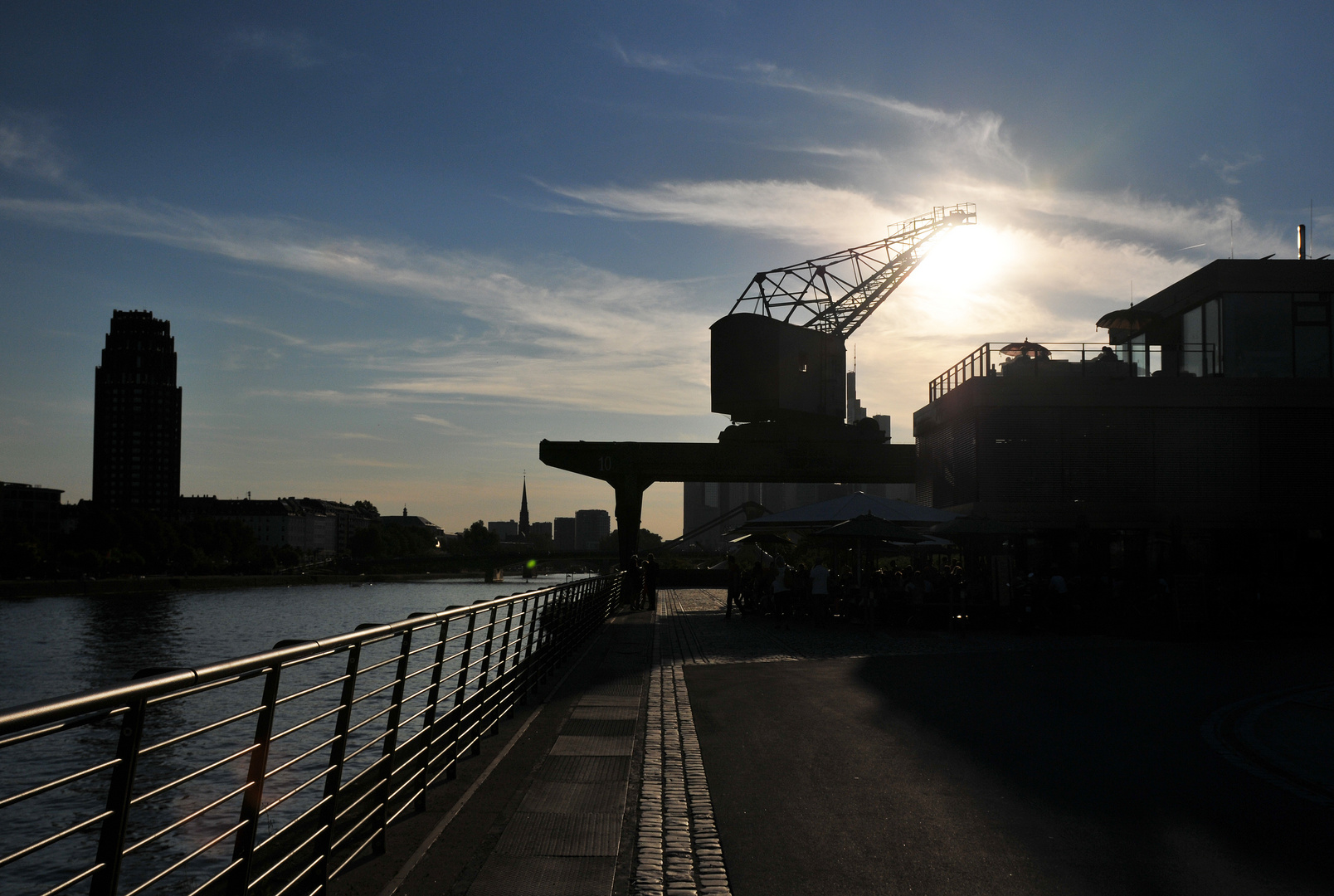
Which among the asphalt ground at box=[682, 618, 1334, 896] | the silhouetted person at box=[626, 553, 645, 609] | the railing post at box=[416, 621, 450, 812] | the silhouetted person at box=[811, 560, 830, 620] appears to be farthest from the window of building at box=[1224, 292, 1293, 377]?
the railing post at box=[416, 621, 450, 812]

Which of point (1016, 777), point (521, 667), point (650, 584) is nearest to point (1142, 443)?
point (650, 584)

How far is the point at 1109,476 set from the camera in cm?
3116

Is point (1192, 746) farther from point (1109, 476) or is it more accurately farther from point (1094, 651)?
point (1109, 476)

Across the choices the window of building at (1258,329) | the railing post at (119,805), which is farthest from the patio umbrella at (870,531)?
the railing post at (119,805)

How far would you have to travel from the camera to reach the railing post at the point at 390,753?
18.9ft

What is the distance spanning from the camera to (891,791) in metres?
7.49

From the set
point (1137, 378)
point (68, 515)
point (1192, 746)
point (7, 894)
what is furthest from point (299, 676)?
point (68, 515)

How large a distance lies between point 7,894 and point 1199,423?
30703 mm

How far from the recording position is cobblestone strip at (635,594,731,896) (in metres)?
5.39

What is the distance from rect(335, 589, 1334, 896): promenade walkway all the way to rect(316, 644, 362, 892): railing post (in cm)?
26

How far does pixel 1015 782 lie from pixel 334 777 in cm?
488

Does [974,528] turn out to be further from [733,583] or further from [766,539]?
[766,539]

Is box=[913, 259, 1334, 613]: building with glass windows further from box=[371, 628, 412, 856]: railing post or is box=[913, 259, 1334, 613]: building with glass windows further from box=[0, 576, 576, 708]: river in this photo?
box=[371, 628, 412, 856]: railing post

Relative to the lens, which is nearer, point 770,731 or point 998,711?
point 770,731
